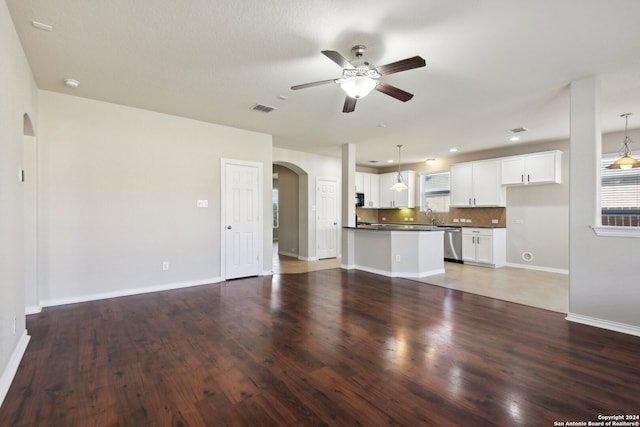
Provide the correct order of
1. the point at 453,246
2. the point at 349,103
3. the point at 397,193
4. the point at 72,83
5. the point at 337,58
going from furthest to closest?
the point at 397,193
the point at 453,246
the point at 72,83
the point at 349,103
the point at 337,58

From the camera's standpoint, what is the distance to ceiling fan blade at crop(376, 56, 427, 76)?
7.94ft

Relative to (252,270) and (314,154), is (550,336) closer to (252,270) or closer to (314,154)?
(252,270)

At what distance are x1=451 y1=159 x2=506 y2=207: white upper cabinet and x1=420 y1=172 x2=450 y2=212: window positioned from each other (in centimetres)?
51

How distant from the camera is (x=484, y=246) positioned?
22.8ft

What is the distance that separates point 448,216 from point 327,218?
328 cm

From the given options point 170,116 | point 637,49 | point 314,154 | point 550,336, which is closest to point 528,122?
point 637,49

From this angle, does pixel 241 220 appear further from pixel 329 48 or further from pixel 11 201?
pixel 329 48

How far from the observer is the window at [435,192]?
8.47m

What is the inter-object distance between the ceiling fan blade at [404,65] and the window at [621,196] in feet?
17.3

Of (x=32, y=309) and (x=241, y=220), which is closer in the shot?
(x=32, y=309)

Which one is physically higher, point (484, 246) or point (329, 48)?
point (329, 48)

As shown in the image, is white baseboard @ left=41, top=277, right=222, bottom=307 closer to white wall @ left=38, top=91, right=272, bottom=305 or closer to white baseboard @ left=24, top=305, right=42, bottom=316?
white wall @ left=38, top=91, right=272, bottom=305

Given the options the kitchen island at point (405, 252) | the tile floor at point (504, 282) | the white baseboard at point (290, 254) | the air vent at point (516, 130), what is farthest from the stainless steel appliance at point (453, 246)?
the white baseboard at point (290, 254)

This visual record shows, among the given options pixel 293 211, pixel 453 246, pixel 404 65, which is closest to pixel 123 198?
pixel 404 65
